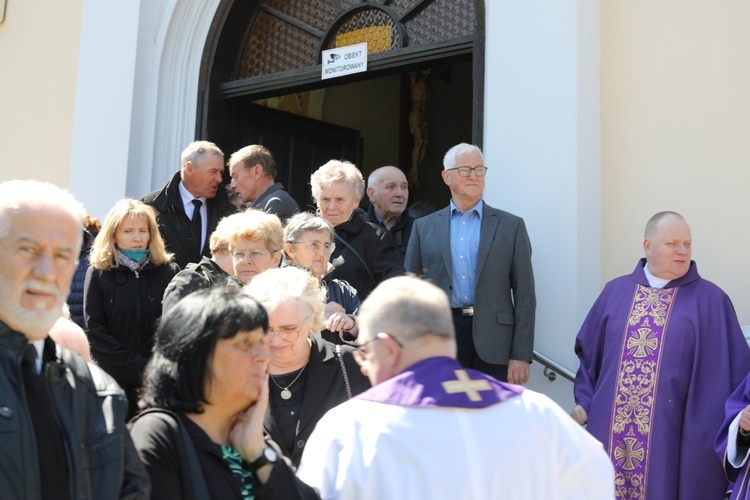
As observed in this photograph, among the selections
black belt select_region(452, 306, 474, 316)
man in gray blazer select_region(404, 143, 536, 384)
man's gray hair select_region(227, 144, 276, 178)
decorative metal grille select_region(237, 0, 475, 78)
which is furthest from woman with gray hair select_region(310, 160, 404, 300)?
decorative metal grille select_region(237, 0, 475, 78)

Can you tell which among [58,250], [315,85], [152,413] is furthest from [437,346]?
[315,85]

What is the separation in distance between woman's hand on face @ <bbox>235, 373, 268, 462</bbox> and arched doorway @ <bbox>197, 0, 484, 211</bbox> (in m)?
3.91

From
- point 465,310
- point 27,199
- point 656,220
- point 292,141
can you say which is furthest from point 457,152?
point 27,199

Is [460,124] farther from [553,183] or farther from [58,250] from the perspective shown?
[58,250]

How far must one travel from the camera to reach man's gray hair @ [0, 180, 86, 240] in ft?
7.54

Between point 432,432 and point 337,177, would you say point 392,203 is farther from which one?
point 432,432

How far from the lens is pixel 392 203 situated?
6.48 meters

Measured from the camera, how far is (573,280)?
5512mm

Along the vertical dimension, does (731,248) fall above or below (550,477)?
above

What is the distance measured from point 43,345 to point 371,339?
0.82 m

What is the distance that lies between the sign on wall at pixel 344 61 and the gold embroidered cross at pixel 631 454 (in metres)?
3.45

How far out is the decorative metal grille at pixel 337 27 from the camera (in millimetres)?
6785

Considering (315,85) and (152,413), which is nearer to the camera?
(152,413)

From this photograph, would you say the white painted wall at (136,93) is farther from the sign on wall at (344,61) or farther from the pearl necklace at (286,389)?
the pearl necklace at (286,389)
